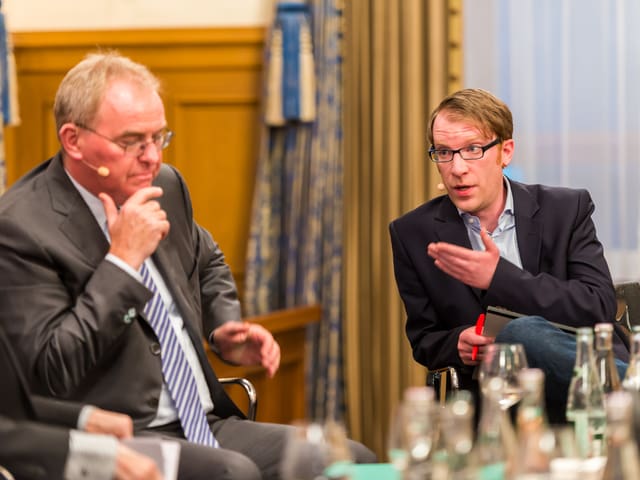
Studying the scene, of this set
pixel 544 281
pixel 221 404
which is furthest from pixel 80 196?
pixel 544 281

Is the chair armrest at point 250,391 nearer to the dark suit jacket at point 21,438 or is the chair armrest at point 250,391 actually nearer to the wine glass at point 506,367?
the dark suit jacket at point 21,438

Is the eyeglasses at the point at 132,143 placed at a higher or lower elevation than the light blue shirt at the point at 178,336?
higher

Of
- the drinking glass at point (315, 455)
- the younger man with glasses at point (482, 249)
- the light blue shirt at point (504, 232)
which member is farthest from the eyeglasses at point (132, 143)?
the drinking glass at point (315, 455)

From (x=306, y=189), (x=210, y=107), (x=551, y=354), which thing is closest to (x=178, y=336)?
(x=551, y=354)

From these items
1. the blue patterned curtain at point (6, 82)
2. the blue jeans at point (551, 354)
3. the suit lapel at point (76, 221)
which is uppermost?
the blue patterned curtain at point (6, 82)

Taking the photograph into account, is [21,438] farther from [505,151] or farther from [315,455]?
[505,151]

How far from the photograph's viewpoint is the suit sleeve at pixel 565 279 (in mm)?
3051

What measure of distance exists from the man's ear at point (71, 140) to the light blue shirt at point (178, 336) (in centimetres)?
7

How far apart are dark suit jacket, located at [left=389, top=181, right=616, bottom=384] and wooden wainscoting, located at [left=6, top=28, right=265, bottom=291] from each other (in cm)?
214

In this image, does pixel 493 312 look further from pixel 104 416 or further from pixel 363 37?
pixel 363 37

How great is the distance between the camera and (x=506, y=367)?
2.16 m

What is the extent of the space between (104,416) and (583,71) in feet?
10.3

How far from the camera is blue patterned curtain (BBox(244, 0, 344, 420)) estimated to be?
5.16 m

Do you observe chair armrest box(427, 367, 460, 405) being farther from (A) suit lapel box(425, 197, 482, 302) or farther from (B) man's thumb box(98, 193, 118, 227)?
(B) man's thumb box(98, 193, 118, 227)
